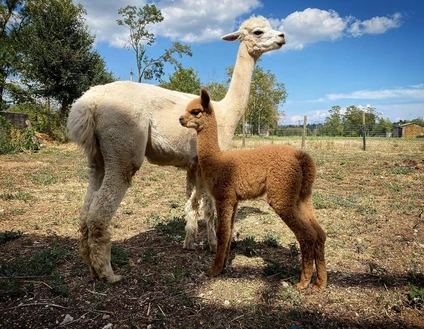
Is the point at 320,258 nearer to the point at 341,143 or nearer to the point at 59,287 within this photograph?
the point at 59,287

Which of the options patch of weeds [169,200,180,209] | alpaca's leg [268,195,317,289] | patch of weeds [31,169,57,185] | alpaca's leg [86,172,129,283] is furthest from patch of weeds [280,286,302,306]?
patch of weeds [31,169,57,185]

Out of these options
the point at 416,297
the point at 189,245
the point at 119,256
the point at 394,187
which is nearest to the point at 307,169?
the point at 416,297

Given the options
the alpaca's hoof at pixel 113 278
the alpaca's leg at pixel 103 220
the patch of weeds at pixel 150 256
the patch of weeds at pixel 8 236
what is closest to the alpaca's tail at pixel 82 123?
the alpaca's leg at pixel 103 220

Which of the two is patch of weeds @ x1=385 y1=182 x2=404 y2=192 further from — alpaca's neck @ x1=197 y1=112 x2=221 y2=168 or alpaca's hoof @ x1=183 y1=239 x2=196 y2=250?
alpaca's neck @ x1=197 y1=112 x2=221 y2=168

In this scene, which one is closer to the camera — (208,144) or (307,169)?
(307,169)

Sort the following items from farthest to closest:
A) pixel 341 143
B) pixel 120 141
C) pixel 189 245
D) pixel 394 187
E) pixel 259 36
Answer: pixel 341 143
pixel 394 187
pixel 259 36
pixel 189 245
pixel 120 141

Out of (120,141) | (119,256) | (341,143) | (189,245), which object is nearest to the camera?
(120,141)

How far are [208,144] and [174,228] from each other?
91.8 inches

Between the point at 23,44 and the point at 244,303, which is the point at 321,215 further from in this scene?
the point at 23,44

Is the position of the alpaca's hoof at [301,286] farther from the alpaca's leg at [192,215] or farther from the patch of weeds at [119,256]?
the patch of weeds at [119,256]

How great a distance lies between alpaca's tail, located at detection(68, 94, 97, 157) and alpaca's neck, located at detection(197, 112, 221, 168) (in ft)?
3.95

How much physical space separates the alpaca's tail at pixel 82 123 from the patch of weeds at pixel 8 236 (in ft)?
8.10

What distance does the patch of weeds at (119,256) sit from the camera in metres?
3.84

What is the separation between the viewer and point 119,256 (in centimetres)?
401
